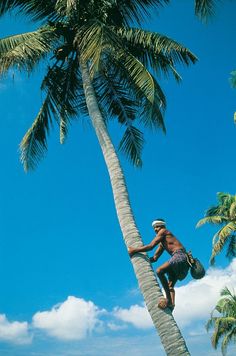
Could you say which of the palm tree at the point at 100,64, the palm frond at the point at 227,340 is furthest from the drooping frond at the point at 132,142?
the palm frond at the point at 227,340

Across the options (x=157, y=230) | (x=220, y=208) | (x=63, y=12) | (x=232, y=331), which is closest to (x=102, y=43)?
(x=63, y=12)

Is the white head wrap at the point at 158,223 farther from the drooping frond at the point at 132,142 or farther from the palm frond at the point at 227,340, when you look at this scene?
the palm frond at the point at 227,340

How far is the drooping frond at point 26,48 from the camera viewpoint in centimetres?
835

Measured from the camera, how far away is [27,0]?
10.0 m

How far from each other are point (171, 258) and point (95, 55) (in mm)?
4197

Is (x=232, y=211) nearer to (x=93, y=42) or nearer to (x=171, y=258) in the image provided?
(x=93, y=42)

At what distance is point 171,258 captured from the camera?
602 cm

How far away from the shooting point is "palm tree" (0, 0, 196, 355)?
27.1 feet

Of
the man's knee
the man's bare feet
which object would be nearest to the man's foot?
the man's knee

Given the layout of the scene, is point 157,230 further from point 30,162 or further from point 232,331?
point 232,331

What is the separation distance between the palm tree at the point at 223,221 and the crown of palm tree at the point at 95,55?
42.0ft

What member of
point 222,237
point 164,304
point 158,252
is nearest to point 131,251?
point 158,252

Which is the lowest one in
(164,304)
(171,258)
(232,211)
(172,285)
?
(164,304)

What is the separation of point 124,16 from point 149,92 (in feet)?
9.66
